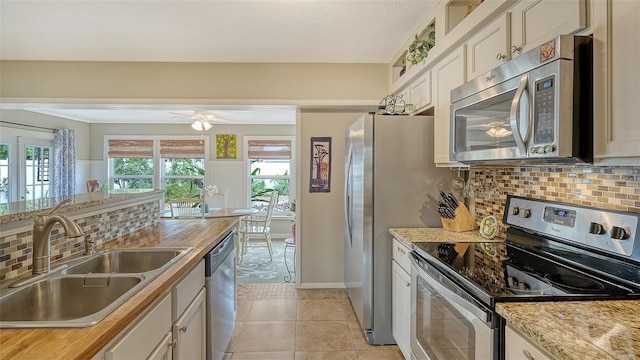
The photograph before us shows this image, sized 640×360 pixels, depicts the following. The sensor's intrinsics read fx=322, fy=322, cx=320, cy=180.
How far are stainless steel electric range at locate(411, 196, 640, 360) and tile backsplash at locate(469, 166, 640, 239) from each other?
6cm

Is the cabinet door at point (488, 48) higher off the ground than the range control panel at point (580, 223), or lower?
higher

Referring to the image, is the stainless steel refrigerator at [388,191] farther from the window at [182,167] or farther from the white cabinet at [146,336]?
the window at [182,167]

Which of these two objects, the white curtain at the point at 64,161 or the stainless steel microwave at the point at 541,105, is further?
the white curtain at the point at 64,161

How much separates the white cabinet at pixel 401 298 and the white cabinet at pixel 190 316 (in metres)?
1.21

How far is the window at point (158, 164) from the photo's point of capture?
6.29 metres

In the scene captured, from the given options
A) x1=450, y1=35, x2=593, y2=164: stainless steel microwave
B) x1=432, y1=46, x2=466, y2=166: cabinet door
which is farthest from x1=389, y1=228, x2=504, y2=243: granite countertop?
x1=450, y1=35, x2=593, y2=164: stainless steel microwave

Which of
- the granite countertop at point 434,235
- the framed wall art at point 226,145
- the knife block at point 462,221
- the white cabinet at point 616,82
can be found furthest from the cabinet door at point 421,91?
the framed wall art at point 226,145

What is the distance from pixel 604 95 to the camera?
103 centimetres

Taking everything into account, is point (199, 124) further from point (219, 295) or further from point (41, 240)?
point (41, 240)

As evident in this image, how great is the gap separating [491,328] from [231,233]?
1.85 m

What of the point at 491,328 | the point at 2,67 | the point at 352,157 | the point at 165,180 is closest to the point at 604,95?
the point at 491,328

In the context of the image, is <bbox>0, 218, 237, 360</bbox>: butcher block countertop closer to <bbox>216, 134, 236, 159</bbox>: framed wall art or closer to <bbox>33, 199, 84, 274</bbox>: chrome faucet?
<bbox>33, 199, 84, 274</bbox>: chrome faucet

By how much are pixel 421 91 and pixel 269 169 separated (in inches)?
167

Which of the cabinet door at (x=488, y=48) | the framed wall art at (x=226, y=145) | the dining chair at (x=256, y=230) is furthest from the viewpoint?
the framed wall art at (x=226, y=145)
